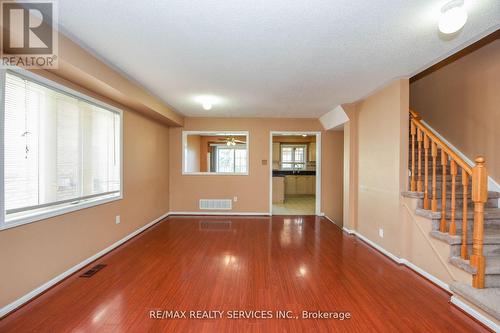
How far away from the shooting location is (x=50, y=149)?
2408mm

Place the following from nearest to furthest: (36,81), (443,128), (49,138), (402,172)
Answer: (36,81) < (49,138) < (402,172) < (443,128)

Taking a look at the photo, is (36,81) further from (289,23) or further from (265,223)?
(265,223)

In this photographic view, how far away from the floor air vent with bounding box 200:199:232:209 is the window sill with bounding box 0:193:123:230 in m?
2.66

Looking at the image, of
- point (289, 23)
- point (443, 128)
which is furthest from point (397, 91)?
point (289, 23)

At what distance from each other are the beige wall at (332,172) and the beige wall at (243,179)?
4 centimetres

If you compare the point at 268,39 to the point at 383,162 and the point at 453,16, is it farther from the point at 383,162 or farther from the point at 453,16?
the point at 383,162

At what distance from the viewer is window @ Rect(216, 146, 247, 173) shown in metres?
9.65

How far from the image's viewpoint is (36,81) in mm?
2203

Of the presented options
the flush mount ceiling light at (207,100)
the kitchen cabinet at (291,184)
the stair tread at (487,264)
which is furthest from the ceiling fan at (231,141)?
the stair tread at (487,264)

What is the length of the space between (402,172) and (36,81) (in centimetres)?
429

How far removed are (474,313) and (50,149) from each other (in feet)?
14.1

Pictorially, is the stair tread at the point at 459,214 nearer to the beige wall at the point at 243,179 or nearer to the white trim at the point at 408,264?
the white trim at the point at 408,264

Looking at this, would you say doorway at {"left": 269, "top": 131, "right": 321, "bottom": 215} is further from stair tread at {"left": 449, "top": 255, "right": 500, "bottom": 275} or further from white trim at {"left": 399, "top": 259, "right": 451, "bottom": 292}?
stair tread at {"left": 449, "top": 255, "right": 500, "bottom": 275}

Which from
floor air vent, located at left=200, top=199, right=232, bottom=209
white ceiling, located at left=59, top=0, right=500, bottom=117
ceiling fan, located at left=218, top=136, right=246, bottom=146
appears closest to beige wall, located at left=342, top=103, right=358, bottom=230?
white ceiling, located at left=59, top=0, right=500, bottom=117
